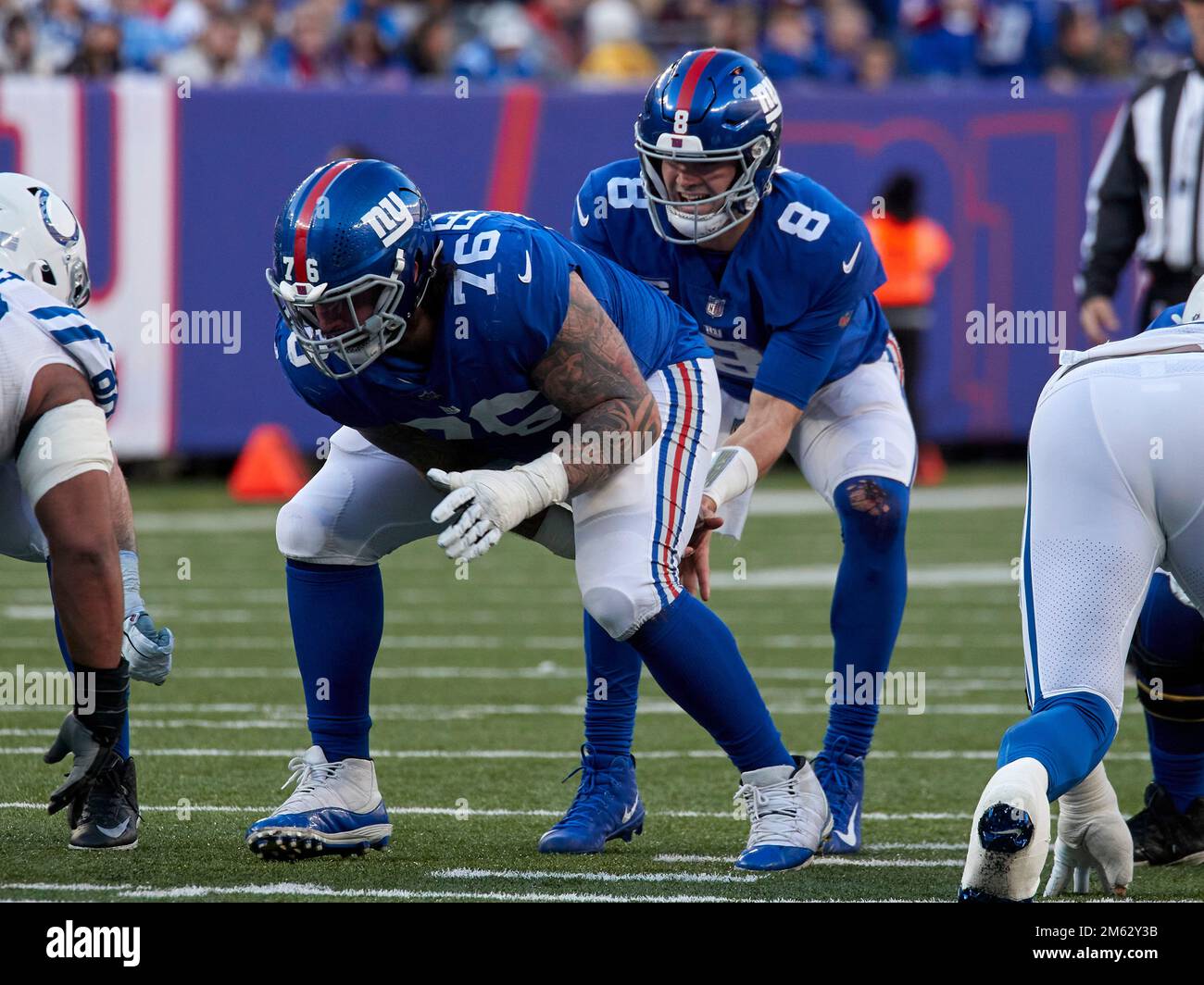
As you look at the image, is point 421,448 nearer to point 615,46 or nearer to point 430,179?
point 430,179

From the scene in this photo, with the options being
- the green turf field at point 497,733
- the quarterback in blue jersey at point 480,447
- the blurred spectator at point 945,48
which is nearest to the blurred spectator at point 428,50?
the blurred spectator at point 945,48

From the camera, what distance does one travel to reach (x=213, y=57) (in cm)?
1298

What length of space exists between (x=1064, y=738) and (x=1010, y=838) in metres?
0.23

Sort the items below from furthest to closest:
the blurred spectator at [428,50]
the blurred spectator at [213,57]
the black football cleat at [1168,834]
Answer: the blurred spectator at [428,50] < the blurred spectator at [213,57] < the black football cleat at [1168,834]

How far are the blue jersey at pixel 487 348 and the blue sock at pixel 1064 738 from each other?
1142 millimetres

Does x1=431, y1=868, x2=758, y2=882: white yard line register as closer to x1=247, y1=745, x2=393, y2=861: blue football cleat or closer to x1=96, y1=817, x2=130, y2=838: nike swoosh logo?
x1=247, y1=745, x2=393, y2=861: blue football cleat

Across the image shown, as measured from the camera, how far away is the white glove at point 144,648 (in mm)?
4082

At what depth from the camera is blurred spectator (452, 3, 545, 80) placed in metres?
13.8

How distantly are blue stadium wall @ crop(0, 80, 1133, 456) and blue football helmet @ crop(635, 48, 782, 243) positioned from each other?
7.90 meters

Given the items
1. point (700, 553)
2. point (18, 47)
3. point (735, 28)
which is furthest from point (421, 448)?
point (735, 28)

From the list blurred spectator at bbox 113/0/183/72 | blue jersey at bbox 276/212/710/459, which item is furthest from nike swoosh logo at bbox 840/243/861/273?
blurred spectator at bbox 113/0/183/72

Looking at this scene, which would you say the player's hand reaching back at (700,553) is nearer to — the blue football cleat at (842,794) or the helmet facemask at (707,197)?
the blue football cleat at (842,794)
